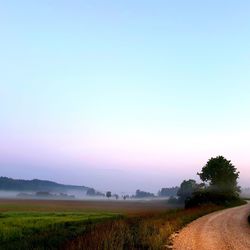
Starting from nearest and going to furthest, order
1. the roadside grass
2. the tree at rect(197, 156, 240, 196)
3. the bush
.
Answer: the roadside grass < the bush < the tree at rect(197, 156, 240, 196)

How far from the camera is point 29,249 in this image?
25938 millimetres

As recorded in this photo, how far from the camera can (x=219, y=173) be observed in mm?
130125

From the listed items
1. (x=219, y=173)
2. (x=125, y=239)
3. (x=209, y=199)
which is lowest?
(x=125, y=239)

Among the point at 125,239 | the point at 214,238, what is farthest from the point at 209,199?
the point at 125,239

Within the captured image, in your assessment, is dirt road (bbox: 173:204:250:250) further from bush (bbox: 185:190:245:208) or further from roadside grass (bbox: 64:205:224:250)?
bush (bbox: 185:190:245:208)

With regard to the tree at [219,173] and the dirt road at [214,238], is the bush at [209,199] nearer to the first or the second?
the tree at [219,173]

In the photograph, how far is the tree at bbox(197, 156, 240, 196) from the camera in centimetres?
12812

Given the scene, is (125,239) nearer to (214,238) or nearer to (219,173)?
(214,238)

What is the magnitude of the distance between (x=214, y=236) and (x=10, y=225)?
81.4ft

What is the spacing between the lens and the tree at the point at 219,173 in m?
128

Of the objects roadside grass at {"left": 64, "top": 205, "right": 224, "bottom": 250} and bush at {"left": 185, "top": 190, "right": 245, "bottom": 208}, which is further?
bush at {"left": 185, "top": 190, "right": 245, "bottom": 208}

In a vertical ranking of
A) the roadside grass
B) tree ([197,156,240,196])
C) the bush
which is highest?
tree ([197,156,240,196])

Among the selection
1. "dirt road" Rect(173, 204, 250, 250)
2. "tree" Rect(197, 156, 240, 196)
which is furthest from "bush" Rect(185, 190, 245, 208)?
"dirt road" Rect(173, 204, 250, 250)

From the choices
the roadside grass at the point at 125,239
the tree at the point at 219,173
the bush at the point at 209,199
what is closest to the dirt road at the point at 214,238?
the roadside grass at the point at 125,239
